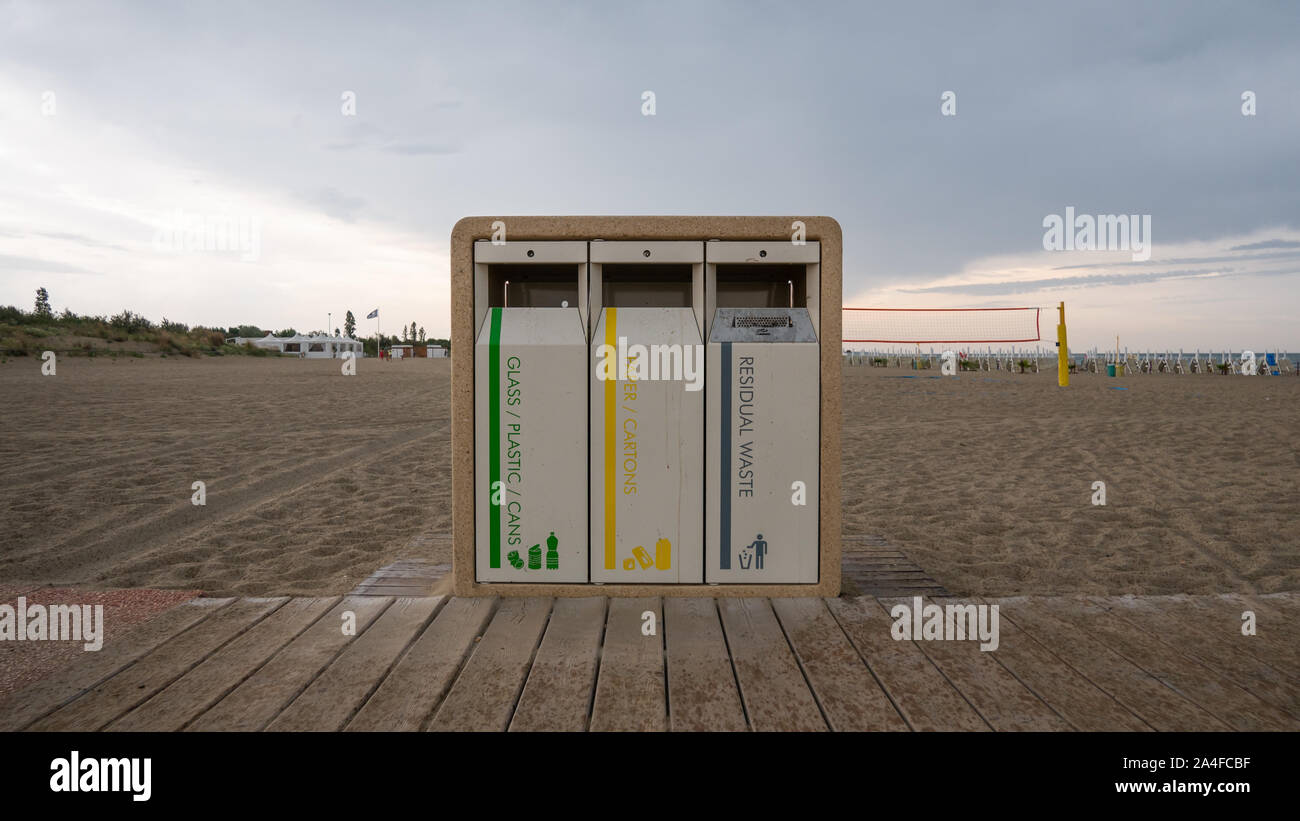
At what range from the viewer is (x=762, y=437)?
2.68 meters

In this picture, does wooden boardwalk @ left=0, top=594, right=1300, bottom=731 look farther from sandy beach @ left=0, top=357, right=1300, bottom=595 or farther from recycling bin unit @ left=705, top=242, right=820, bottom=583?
sandy beach @ left=0, top=357, right=1300, bottom=595

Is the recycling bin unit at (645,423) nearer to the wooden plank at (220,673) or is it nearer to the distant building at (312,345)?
the wooden plank at (220,673)

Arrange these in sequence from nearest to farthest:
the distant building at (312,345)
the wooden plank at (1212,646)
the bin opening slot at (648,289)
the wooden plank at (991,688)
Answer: the wooden plank at (991,688)
the wooden plank at (1212,646)
the bin opening slot at (648,289)
the distant building at (312,345)

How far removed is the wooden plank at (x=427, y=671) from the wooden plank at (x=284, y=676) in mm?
244

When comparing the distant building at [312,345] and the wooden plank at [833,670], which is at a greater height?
the distant building at [312,345]

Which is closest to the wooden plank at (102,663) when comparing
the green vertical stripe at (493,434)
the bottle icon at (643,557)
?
the green vertical stripe at (493,434)

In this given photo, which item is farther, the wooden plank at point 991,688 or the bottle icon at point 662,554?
the bottle icon at point 662,554

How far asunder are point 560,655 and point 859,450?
812cm

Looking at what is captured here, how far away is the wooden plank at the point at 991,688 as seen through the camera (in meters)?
1.83

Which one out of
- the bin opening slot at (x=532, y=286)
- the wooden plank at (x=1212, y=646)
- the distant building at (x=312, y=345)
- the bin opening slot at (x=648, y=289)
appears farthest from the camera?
the distant building at (x=312, y=345)

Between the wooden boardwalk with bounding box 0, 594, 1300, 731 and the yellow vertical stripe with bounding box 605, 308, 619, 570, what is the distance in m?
0.27

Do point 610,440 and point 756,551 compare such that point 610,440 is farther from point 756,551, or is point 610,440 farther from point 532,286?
point 532,286

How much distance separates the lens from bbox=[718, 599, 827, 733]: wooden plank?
1.85 m

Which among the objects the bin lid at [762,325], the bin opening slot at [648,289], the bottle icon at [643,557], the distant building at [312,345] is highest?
the distant building at [312,345]
